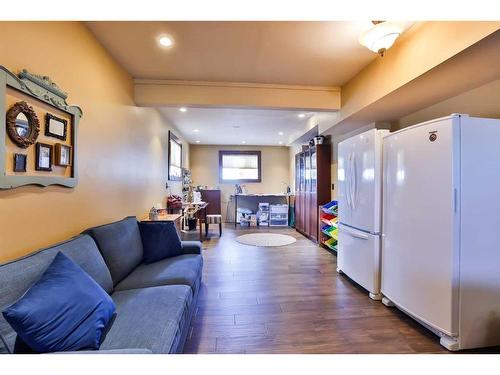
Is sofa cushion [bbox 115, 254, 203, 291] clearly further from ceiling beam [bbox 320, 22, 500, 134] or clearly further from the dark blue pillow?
ceiling beam [bbox 320, 22, 500, 134]

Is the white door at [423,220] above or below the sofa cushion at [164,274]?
above

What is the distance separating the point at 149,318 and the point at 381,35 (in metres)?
2.50

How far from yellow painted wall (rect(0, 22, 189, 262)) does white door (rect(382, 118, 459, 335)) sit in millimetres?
2745

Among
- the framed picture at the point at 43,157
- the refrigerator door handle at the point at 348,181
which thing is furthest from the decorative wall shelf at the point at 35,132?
the refrigerator door handle at the point at 348,181

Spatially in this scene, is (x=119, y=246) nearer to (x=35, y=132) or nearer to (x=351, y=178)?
(x=35, y=132)

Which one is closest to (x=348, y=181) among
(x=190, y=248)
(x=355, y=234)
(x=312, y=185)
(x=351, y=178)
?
(x=351, y=178)

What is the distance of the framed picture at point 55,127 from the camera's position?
154 cm

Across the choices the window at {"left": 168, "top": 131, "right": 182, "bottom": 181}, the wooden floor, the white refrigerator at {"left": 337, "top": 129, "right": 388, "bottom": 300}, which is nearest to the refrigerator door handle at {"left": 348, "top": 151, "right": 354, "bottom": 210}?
the white refrigerator at {"left": 337, "top": 129, "right": 388, "bottom": 300}

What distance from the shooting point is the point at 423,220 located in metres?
1.88

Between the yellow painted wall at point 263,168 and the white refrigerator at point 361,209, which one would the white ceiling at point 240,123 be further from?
the white refrigerator at point 361,209

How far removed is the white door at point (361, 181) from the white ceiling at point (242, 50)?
87 centimetres

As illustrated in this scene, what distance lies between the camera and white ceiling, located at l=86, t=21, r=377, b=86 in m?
1.93

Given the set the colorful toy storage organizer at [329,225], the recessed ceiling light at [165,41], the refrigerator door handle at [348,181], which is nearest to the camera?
the recessed ceiling light at [165,41]
